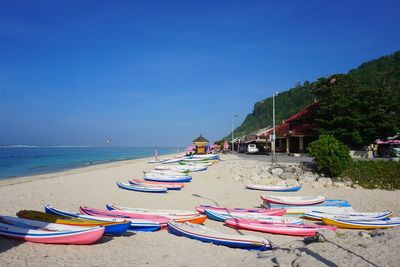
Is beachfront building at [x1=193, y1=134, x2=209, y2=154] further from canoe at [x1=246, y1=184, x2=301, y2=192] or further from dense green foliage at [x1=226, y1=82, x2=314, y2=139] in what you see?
dense green foliage at [x1=226, y1=82, x2=314, y2=139]

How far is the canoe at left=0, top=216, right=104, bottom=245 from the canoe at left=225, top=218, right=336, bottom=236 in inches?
177

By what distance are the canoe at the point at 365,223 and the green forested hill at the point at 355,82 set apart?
73.5 feet

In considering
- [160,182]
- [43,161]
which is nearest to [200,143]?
[160,182]

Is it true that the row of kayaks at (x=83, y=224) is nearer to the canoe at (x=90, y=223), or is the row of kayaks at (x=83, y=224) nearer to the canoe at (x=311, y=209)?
the canoe at (x=90, y=223)

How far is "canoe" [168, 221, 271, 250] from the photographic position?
8148 mm

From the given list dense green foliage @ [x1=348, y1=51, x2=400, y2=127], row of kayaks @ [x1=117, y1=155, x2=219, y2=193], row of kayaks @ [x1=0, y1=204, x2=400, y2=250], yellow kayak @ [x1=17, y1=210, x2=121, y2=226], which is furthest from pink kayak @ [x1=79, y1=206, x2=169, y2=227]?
dense green foliage @ [x1=348, y1=51, x2=400, y2=127]

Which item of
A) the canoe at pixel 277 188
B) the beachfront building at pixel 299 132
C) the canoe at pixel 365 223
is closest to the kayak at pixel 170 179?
the canoe at pixel 277 188

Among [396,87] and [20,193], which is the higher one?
[396,87]

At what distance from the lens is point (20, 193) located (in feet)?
58.7

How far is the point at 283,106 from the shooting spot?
10381 cm

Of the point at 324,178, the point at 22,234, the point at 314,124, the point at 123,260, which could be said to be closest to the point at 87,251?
the point at 123,260

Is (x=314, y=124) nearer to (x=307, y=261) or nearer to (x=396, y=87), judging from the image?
(x=396, y=87)

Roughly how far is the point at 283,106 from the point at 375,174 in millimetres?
86181

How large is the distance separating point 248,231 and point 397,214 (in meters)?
7.38
